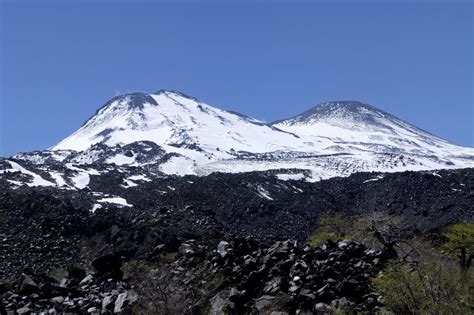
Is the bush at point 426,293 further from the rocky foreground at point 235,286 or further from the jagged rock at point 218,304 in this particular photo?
the jagged rock at point 218,304

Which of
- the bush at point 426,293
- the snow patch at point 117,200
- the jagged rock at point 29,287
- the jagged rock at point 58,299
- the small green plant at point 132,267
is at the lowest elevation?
the bush at point 426,293

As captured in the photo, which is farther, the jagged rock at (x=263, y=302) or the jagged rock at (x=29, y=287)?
the jagged rock at (x=29, y=287)

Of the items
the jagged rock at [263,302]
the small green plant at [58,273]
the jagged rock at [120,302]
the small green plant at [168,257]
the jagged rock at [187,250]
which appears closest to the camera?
the jagged rock at [263,302]

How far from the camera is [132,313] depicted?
1011 inches

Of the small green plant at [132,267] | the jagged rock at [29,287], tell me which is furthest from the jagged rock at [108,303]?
the small green plant at [132,267]

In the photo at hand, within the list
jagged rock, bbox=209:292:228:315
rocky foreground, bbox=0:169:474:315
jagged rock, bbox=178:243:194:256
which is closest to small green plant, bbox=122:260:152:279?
rocky foreground, bbox=0:169:474:315

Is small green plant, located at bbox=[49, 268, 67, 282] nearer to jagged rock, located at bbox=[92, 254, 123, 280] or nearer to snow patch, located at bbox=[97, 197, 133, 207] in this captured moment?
jagged rock, located at bbox=[92, 254, 123, 280]

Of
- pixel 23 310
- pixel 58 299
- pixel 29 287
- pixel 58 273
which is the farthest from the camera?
pixel 58 273

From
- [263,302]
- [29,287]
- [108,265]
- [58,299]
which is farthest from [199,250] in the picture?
[263,302]

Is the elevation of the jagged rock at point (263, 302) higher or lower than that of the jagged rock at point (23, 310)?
lower

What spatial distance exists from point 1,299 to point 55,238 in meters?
17.8

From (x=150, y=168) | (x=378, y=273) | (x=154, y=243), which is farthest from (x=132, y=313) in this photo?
(x=150, y=168)

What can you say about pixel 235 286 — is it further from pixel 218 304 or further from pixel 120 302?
pixel 120 302

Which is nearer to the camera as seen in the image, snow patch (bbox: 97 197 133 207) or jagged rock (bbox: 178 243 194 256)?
jagged rock (bbox: 178 243 194 256)
